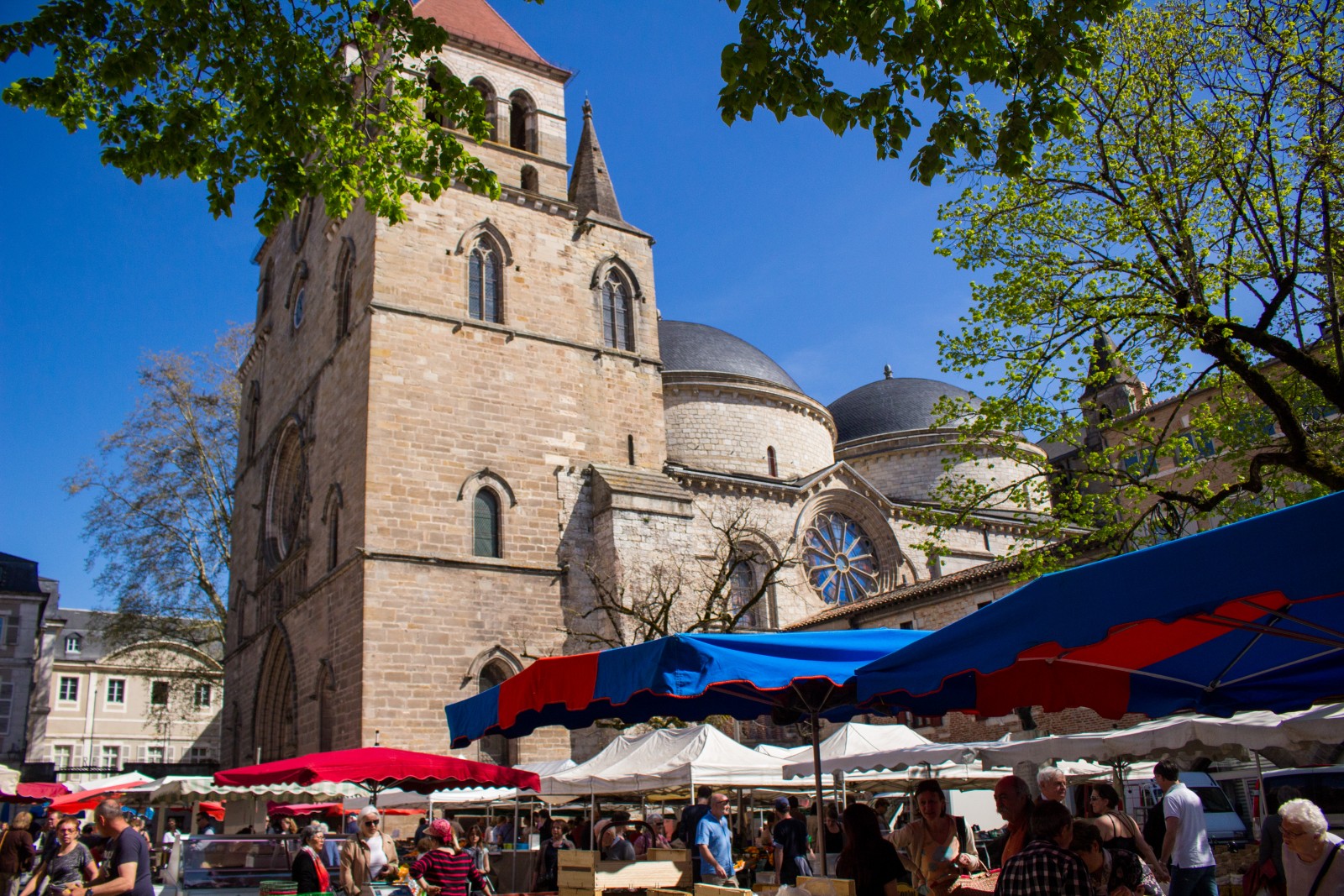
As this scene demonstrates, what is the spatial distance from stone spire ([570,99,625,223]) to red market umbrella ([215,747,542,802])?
1574cm

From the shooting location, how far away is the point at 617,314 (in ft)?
78.6

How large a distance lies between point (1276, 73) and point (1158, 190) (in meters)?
1.74

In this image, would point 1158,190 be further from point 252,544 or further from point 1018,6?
point 252,544

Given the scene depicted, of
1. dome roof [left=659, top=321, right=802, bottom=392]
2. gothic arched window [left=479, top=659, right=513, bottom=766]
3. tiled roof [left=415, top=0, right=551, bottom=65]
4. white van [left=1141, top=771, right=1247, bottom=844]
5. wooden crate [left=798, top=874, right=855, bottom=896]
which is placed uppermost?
tiled roof [left=415, top=0, right=551, bottom=65]

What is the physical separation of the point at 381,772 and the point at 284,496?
643 inches

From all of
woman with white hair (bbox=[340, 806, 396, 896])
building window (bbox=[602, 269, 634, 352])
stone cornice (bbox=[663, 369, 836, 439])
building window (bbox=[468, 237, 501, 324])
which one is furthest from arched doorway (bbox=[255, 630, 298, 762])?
woman with white hair (bbox=[340, 806, 396, 896])

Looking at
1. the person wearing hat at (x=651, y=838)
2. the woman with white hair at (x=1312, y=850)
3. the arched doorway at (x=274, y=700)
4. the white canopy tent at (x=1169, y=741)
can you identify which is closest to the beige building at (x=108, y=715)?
the arched doorway at (x=274, y=700)

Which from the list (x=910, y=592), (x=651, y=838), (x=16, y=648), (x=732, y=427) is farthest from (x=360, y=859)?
(x=16, y=648)

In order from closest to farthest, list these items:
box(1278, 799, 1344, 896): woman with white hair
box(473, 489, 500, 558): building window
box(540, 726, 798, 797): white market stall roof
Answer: box(1278, 799, 1344, 896): woman with white hair, box(540, 726, 798, 797): white market stall roof, box(473, 489, 500, 558): building window

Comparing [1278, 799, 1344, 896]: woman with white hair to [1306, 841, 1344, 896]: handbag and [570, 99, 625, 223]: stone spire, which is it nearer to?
[1306, 841, 1344, 896]: handbag

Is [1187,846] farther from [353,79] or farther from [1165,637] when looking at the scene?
[353,79]

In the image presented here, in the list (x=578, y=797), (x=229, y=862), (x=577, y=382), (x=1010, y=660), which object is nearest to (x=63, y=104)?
(x=229, y=862)

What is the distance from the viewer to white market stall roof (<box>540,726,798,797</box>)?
12672 millimetres

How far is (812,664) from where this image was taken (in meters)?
6.22
